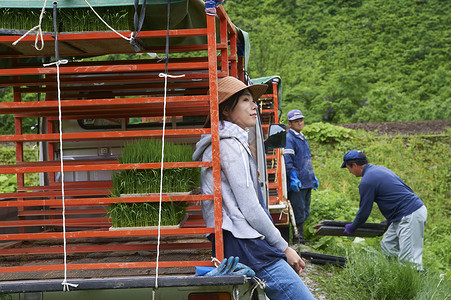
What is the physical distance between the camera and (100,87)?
4637mm

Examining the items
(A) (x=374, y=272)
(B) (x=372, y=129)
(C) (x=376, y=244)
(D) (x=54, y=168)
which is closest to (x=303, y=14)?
(B) (x=372, y=129)

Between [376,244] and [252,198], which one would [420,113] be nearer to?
[376,244]

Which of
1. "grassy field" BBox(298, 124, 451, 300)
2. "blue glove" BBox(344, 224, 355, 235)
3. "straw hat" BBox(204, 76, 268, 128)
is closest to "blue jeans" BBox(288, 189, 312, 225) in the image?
"grassy field" BBox(298, 124, 451, 300)

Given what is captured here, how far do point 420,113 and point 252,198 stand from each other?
2299 centimetres

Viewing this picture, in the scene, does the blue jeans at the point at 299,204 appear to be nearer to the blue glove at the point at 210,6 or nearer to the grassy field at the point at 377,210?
the grassy field at the point at 377,210

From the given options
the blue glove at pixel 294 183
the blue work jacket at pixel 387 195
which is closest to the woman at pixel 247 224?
the blue work jacket at pixel 387 195

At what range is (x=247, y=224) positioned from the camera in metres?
2.85

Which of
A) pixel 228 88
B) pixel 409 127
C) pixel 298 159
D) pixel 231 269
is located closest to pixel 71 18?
pixel 228 88

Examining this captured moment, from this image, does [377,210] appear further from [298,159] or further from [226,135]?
[226,135]

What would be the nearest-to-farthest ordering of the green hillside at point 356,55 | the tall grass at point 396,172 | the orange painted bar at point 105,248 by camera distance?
the orange painted bar at point 105,248 < the tall grass at point 396,172 < the green hillside at point 356,55

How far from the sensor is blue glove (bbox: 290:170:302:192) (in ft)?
28.4

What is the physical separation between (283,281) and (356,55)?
29096 millimetres

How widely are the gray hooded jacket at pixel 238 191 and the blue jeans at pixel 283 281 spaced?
13 centimetres

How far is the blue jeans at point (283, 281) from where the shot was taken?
281cm
